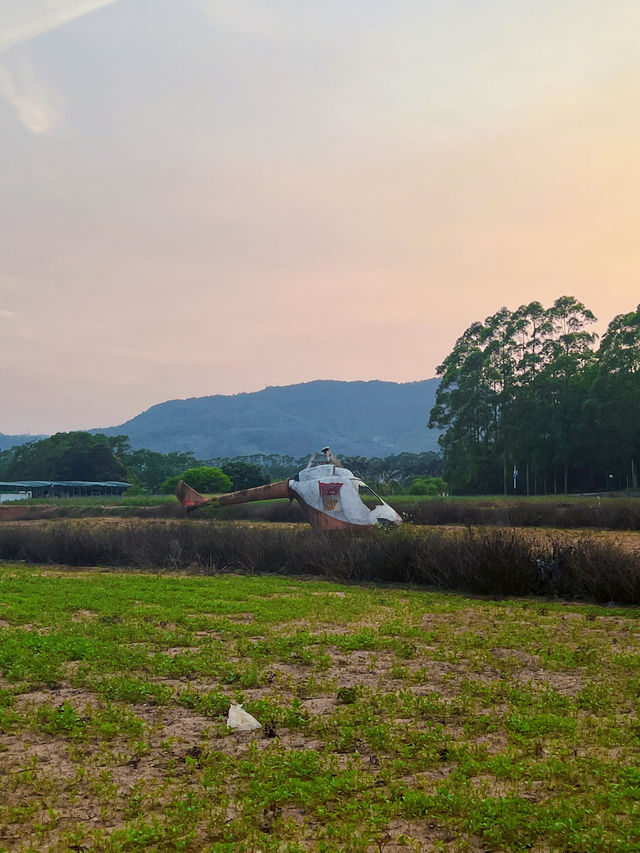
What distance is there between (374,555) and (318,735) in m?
10.3

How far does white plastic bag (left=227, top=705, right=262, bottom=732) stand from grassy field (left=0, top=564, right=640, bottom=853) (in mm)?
84

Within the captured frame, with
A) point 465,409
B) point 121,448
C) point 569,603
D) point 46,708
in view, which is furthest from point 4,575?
point 121,448

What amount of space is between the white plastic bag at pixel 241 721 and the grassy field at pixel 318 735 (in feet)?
0.28

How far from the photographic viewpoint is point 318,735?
5164 millimetres

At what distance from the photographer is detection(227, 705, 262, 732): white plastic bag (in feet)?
17.4

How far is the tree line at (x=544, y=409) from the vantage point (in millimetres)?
51188

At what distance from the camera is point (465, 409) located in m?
63.4

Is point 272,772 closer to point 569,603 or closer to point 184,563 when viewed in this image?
point 569,603

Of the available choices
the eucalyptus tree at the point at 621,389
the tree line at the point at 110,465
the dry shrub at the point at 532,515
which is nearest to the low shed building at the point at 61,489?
the tree line at the point at 110,465

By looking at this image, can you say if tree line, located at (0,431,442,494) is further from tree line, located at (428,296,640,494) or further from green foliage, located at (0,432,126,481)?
tree line, located at (428,296,640,494)

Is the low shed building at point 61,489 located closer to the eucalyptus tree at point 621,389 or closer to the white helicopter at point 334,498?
the white helicopter at point 334,498

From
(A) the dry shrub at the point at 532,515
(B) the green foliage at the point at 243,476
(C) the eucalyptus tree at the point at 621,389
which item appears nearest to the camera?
(A) the dry shrub at the point at 532,515

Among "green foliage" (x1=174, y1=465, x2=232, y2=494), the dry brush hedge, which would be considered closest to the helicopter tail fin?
the dry brush hedge

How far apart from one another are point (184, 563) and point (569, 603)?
965 cm
